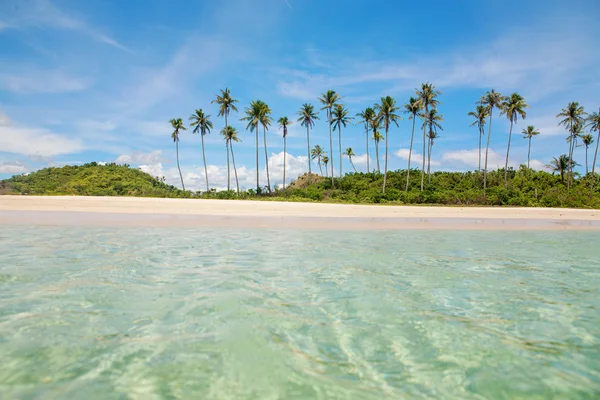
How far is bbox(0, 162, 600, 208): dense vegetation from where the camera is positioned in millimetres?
42906

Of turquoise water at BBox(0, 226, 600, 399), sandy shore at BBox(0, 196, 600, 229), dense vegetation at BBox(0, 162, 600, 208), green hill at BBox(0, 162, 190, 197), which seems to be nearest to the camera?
turquoise water at BBox(0, 226, 600, 399)

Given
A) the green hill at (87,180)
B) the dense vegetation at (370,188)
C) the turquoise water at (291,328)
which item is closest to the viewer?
the turquoise water at (291,328)

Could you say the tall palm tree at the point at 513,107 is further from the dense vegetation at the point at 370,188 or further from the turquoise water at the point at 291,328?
the turquoise water at the point at 291,328

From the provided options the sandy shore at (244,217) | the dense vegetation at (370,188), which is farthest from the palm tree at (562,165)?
the sandy shore at (244,217)

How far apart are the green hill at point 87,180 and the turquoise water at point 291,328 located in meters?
51.9

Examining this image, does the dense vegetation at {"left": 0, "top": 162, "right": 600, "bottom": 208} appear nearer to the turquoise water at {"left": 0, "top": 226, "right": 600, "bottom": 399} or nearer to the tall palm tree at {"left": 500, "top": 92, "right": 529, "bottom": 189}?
the tall palm tree at {"left": 500, "top": 92, "right": 529, "bottom": 189}

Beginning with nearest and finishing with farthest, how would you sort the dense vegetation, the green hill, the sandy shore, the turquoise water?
the turquoise water < the sandy shore < the dense vegetation < the green hill

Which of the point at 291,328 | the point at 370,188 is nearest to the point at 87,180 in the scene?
the point at 370,188

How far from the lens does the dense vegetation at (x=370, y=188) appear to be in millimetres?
42906

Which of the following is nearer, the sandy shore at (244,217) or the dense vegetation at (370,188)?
the sandy shore at (244,217)

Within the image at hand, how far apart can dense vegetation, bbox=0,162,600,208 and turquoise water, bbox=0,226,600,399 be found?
1476 inches

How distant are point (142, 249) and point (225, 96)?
5060 centimetres

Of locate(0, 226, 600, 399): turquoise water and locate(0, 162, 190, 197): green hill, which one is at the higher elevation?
locate(0, 162, 190, 197): green hill

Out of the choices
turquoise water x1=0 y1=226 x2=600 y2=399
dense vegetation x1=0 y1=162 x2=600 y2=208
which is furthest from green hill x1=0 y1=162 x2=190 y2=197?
turquoise water x1=0 y1=226 x2=600 y2=399
